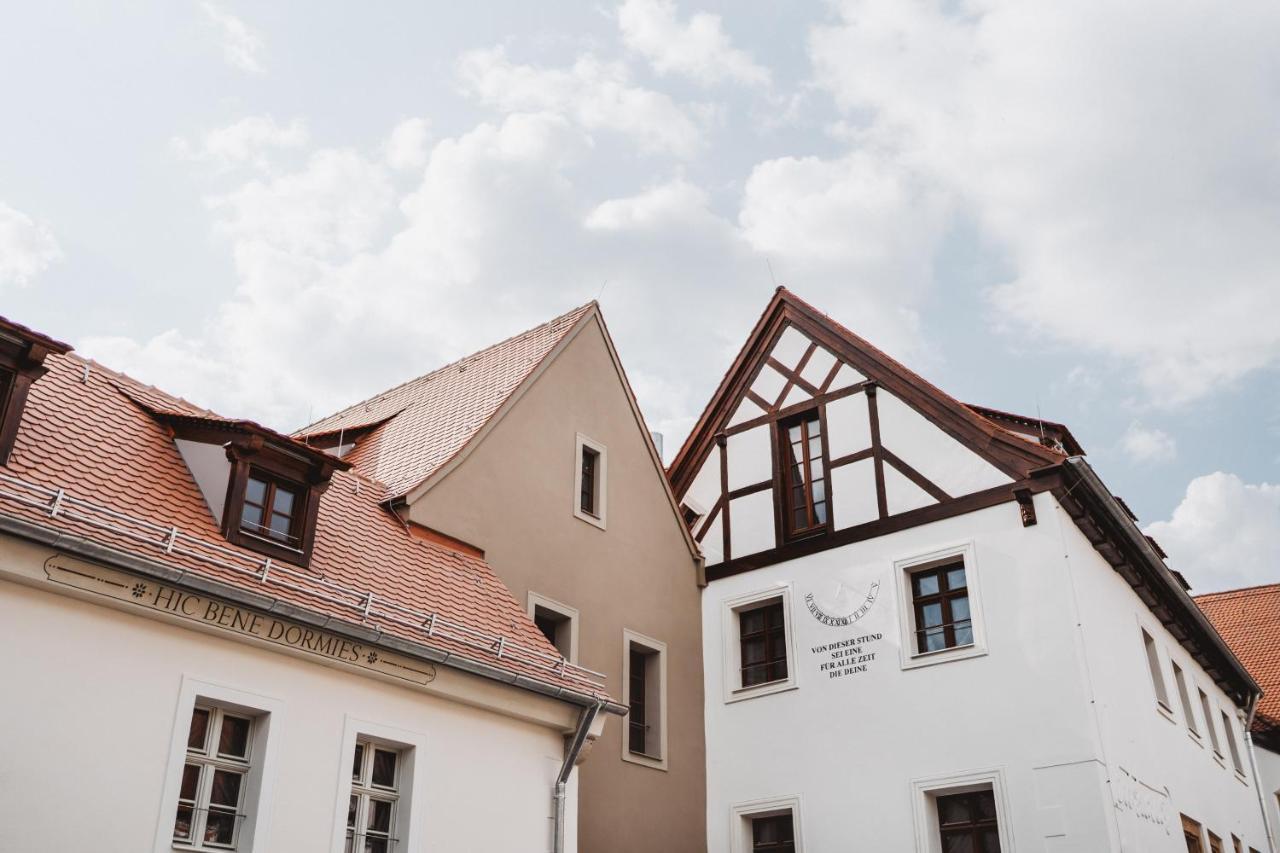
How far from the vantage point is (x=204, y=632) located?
9.49 meters

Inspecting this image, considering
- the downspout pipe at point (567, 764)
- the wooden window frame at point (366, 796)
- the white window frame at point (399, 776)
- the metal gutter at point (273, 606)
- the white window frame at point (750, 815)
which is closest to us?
the metal gutter at point (273, 606)

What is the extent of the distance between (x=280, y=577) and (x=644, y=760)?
7.12 m

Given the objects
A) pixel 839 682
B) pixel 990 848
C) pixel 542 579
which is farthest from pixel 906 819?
pixel 542 579

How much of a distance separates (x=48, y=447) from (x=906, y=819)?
10.7m

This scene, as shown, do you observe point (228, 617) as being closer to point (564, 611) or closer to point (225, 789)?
point (225, 789)

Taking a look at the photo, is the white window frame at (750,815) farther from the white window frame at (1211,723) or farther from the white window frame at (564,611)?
the white window frame at (1211,723)

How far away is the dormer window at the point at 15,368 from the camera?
919cm

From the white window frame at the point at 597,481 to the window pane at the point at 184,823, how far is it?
7.44m

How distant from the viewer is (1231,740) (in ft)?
71.1

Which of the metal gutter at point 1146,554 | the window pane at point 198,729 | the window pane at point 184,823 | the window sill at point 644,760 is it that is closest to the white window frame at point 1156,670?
the metal gutter at point 1146,554

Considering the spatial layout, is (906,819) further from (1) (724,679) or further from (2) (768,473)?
(2) (768,473)

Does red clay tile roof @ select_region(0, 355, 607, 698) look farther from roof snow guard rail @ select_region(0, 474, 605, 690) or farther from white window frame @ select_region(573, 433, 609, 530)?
white window frame @ select_region(573, 433, 609, 530)

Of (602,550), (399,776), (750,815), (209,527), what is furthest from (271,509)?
(750,815)

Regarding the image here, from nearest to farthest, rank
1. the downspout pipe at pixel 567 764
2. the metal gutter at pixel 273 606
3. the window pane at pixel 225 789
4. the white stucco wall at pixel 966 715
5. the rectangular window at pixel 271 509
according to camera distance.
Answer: the metal gutter at pixel 273 606 → the window pane at pixel 225 789 → the rectangular window at pixel 271 509 → the downspout pipe at pixel 567 764 → the white stucco wall at pixel 966 715
